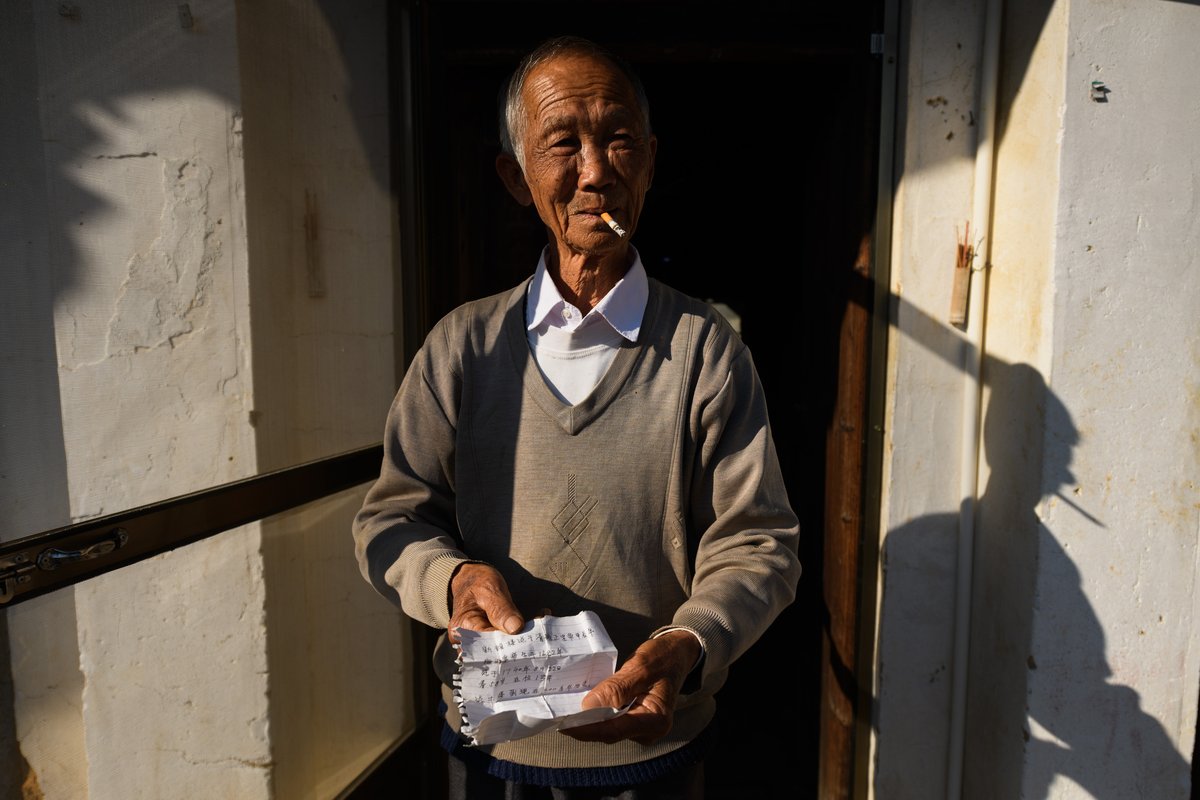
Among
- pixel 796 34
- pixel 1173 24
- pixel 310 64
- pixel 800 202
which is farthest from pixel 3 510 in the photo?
pixel 800 202

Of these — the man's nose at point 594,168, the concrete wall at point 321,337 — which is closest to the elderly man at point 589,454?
the man's nose at point 594,168

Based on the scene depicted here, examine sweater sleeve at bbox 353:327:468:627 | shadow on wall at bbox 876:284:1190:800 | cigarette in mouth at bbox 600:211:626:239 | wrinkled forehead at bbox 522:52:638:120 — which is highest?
wrinkled forehead at bbox 522:52:638:120

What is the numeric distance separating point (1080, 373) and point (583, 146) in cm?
125

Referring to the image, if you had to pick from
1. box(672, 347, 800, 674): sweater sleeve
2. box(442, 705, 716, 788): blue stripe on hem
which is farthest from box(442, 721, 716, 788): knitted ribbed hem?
box(672, 347, 800, 674): sweater sleeve

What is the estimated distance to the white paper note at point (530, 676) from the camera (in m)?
1.06

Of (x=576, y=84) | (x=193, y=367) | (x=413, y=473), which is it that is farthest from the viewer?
(x=193, y=367)

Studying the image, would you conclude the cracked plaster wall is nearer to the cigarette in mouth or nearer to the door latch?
the door latch

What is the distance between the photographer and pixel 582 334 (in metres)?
1.42

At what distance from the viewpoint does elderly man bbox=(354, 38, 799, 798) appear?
1356mm

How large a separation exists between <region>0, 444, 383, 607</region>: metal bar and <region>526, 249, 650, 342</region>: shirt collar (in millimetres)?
808

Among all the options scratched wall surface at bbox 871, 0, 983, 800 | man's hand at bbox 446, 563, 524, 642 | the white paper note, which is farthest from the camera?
scratched wall surface at bbox 871, 0, 983, 800

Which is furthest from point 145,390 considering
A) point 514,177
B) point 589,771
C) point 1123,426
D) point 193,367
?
point 1123,426

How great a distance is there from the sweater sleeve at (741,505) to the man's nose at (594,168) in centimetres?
39

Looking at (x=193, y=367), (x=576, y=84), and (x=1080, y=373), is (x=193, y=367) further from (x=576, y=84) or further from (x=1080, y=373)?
(x=1080, y=373)
